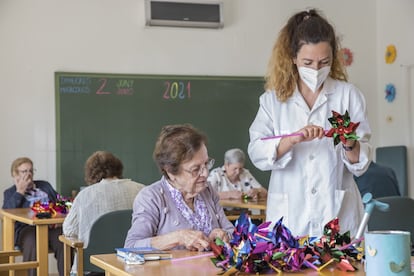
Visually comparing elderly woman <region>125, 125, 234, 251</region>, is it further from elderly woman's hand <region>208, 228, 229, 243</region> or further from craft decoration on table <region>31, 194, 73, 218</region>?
craft decoration on table <region>31, 194, 73, 218</region>

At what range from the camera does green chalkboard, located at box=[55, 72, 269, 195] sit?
657 cm

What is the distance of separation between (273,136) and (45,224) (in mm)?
2340

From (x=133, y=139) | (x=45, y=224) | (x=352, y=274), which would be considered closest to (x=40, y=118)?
(x=133, y=139)

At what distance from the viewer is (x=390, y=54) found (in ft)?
25.1

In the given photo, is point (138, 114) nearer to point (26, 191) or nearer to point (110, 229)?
point (26, 191)

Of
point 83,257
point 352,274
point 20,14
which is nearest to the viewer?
point 352,274

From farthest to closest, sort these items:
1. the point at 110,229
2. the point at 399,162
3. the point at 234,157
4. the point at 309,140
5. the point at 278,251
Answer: the point at 399,162, the point at 234,157, the point at 110,229, the point at 309,140, the point at 278,251

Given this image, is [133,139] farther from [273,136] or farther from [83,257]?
[273,136]

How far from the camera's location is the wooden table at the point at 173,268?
1.74m

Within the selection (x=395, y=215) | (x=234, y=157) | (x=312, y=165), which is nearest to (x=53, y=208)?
(x=234, y=157)

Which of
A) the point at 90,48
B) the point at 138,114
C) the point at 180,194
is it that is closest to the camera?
the point at 180,194

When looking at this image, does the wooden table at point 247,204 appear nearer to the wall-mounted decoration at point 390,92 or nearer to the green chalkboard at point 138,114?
the green chalkboard at point 138,114

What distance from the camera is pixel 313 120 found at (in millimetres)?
2531

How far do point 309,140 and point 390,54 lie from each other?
5580mm
